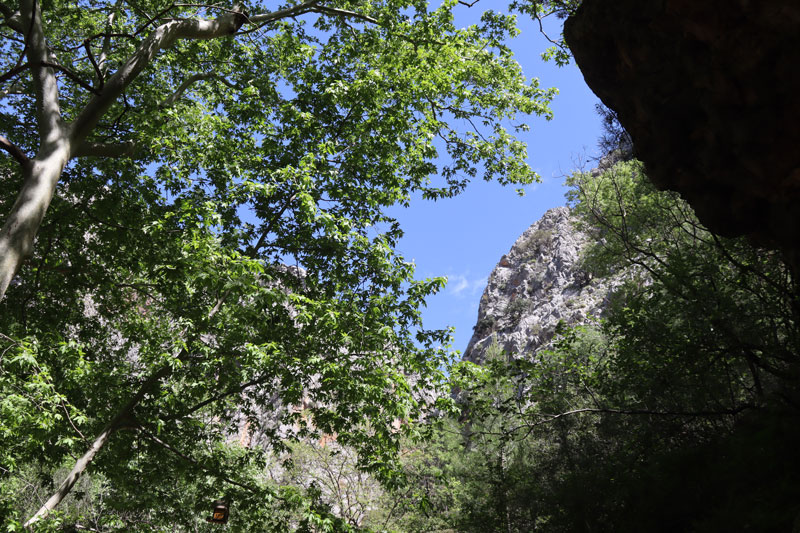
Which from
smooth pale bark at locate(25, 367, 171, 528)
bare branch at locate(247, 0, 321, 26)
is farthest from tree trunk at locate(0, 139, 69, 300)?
bare branch at locate(247, 0, 321, 26)

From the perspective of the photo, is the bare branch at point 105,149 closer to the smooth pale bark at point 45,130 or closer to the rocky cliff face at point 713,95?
the smooth pale bark at point 45,130

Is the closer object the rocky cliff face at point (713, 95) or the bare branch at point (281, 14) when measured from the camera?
the rocky cliff face at point (713, 95)

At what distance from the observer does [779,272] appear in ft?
21.4

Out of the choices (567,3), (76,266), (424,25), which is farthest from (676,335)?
(76,266)

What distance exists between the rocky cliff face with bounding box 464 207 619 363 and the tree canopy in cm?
3771

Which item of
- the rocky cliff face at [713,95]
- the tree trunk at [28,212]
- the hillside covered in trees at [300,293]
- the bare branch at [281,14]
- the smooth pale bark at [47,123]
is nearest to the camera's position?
the tree trunk at [28,212]

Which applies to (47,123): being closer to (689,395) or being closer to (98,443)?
(98,443)

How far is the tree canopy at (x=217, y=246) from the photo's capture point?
5633 millimetres

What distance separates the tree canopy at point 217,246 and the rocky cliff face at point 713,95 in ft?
9.12

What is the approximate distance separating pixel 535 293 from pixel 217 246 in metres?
55.4

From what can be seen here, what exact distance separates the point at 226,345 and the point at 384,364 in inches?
81.1

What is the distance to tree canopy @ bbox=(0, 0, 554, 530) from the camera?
18.5 ft

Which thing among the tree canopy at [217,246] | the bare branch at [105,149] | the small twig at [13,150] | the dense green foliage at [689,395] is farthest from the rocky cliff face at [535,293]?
the small twig at [13,150]

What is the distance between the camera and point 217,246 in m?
5.75
